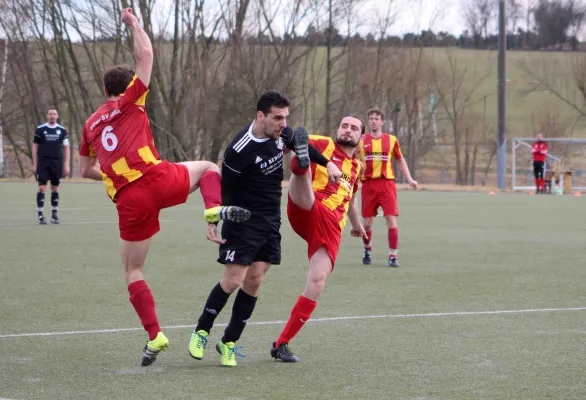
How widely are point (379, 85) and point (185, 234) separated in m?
35.9

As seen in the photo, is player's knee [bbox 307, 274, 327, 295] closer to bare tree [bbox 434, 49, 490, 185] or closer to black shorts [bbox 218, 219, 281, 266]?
black shorts [bbox 218, 219, 281, 266]

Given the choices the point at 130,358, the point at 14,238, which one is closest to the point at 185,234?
the point at 14,238

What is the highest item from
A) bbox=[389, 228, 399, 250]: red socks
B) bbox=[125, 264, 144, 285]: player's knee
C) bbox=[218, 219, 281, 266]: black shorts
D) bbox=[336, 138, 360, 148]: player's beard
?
bbox=[336, 138, 360, 148]: player's beard

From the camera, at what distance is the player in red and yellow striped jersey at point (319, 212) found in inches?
254

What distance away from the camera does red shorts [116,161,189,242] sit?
20.0 ft

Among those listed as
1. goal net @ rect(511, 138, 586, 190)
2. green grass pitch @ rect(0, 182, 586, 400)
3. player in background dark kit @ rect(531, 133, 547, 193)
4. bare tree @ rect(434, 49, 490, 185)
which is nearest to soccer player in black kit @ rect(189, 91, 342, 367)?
green grass pitch @ rect(0, 182, 586, 400)

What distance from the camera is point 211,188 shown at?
6.03 metres

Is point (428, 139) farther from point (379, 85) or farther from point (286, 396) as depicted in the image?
point (286, 396)

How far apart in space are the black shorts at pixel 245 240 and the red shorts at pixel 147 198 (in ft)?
1.34

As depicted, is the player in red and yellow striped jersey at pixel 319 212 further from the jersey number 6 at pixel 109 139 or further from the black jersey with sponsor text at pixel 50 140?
the black jersey with sponsor text at pixel 50 140

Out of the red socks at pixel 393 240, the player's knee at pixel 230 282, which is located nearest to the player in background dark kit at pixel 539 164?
the red socks at pixel 393 240

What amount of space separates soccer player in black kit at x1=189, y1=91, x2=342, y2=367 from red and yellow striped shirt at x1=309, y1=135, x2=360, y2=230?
0.64 m

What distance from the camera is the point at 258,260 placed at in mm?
6309

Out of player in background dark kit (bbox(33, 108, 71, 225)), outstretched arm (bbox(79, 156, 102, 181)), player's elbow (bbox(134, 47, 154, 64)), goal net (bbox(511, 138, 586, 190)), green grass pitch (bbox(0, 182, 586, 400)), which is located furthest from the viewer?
goal net (bbox(511, 138, 586, 190))
